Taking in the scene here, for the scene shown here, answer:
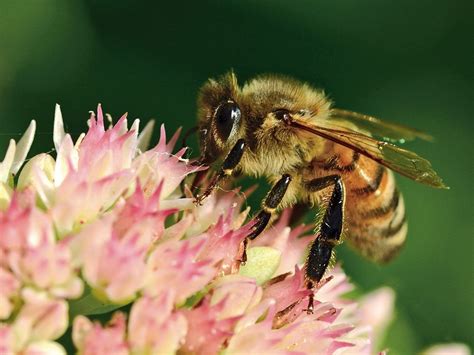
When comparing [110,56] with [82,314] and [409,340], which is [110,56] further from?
[82,314]

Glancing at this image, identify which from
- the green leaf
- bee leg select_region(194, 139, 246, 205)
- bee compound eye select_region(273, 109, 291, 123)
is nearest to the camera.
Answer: the green leaf

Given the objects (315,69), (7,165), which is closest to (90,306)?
(7,165)

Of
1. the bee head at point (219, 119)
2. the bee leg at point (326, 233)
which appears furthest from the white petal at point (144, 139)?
the bee leg at point (326, 233)

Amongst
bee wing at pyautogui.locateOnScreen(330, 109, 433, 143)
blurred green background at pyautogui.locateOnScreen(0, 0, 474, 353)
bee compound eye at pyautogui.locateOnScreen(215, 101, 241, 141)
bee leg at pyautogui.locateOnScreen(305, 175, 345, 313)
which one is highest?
blurred green background at pyautogui.locateOnScreen(0, 0, 474, 353)

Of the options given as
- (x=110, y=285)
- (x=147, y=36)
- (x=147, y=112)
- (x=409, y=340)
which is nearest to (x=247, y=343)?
(x=110, y=285)

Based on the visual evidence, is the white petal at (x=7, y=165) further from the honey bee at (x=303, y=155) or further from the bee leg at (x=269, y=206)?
the bee leg at (x=269, y=206)

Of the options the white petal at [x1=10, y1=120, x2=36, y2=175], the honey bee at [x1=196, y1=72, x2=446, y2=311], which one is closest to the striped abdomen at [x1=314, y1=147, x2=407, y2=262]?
the honey bee at [x1=196, y1=72, x2=446, y2=311]

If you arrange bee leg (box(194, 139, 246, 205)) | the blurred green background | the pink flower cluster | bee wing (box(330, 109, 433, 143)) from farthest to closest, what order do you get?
the blurred green background
bee wing (box(330, 109, 433, 143))
bee leg (box(194, 139, 246, 205))
the pink flower cluster

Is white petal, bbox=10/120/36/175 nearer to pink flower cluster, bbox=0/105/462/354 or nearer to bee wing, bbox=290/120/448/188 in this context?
pink flower cluster, bbox=0/105/462/354

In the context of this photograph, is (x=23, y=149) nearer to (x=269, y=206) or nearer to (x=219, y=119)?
(x=219, y=119)
